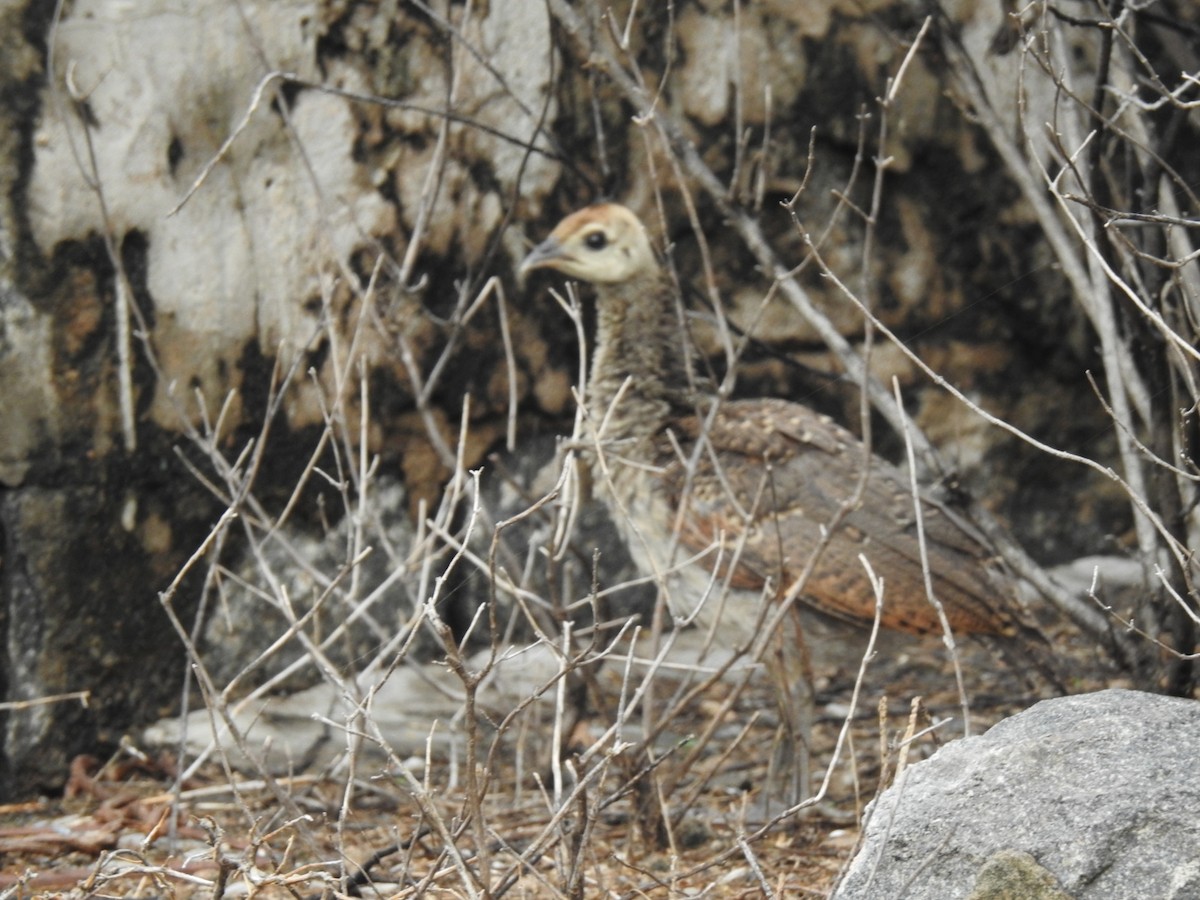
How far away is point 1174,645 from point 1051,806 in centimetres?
180

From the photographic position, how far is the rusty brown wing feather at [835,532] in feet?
17.8

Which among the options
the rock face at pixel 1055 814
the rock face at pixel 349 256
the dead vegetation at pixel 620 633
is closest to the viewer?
the rock face at pixel 1055 814

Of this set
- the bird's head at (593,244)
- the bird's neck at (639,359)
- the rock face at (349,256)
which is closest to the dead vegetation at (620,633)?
the rock face at (349,256)

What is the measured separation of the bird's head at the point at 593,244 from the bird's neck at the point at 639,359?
0.16m

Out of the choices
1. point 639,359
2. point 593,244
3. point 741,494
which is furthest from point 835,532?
point 593,244

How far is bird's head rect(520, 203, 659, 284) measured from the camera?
19.2ft

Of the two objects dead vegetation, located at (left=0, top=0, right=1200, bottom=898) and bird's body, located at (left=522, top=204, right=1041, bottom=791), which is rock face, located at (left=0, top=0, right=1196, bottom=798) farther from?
bird's body, located at (left=522, top=204, right=1041, bottom=791)

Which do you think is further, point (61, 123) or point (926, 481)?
point (926, 481)

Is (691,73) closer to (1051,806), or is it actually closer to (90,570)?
(90,570)

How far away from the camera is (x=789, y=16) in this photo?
673cm

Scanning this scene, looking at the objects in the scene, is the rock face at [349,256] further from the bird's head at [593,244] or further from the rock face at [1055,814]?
the rock face at [1055,814]

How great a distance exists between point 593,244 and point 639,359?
477 millimetres

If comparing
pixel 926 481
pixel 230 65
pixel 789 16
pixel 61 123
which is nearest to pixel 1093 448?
pixel 926 481

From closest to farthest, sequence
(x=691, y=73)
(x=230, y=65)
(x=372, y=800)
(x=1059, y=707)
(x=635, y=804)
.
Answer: (x=1059, y=707) < (x=635, y=804) < (x=372, y=800) < (x=230, y=65) < (x=691, y=73)
